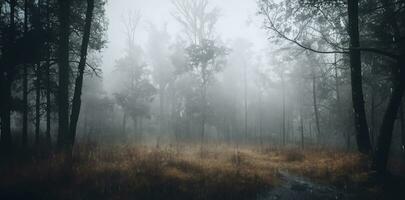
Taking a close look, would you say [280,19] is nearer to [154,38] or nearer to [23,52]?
[23,52]

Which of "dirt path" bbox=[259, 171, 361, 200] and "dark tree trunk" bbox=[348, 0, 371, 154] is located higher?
"dark tree trunk" bbox=[348, 0, 371, 154]

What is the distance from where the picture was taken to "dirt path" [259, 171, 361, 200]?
7.60 m

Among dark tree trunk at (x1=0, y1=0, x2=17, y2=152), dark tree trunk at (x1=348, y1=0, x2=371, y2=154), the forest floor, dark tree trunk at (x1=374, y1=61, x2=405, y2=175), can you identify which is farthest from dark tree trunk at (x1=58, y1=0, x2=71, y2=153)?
dark tree trunk at (x1=348, y1=0, x2=371, y2=154)

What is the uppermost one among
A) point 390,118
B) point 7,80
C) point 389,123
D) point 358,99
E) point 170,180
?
point 7,80

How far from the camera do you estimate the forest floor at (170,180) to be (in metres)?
7.30

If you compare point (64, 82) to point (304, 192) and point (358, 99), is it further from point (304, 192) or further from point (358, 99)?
point (358, 99)

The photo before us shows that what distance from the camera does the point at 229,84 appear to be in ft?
135

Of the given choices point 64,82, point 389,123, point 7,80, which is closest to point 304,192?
point 389,123

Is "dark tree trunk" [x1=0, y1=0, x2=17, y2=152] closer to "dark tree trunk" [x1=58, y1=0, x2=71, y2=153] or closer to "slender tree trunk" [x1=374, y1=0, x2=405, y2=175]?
"dark tree trunk" [x1=58, y1=0, x2=71, y2=153]

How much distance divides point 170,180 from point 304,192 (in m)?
3.88

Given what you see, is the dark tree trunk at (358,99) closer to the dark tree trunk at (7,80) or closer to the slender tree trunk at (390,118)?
the slender tree trunk at (390,118)

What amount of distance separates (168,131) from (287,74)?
17540mm

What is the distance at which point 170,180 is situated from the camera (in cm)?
802

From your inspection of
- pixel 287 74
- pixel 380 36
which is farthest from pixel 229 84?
pixel 380 36
